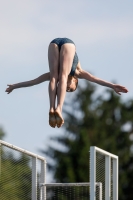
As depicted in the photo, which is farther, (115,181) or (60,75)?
(115,181)

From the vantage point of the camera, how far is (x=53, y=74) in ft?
44.0

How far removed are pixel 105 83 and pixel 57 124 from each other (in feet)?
3.66

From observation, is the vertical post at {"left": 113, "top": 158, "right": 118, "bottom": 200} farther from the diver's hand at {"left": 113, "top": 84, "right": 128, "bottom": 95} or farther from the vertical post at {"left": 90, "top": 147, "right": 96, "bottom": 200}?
the diver's hand at {"left": 113, "top": 84, "right": 128, "bottom": 95}

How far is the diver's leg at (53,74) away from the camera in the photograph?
42.8ft

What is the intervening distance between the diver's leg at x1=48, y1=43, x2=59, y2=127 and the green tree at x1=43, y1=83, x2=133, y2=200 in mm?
41538

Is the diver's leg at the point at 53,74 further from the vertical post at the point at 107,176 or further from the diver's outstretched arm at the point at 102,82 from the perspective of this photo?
the vertical post at the point at 107,176

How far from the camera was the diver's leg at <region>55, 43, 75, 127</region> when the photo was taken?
13098mm

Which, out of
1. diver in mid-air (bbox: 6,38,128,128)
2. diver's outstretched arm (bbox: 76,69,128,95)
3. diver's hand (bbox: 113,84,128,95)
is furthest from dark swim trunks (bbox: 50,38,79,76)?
diver's hand (bbox: 113,84,128,95)

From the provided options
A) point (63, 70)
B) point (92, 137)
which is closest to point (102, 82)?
point (63, 70)

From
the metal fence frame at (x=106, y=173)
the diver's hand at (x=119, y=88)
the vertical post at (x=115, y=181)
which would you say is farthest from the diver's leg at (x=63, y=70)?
the vertical post at (x=115, y=181)

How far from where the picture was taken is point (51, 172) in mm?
57688

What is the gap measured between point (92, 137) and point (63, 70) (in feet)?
149

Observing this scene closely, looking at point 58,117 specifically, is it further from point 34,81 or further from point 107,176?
point 107,176

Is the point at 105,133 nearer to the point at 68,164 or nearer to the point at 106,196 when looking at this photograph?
the point at 68,164
